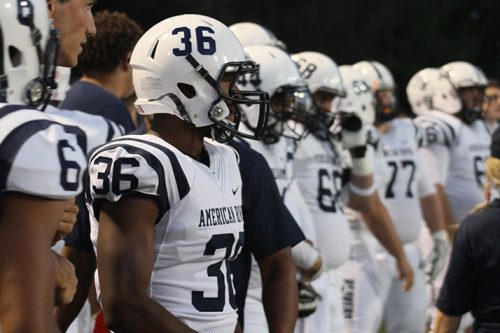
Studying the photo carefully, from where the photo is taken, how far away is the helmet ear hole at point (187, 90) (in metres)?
3.74

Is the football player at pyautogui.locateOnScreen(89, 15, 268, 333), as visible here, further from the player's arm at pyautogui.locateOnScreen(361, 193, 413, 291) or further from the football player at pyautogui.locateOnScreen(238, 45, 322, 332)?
the player's arm at pyautogui.locateOnScreen(361, 193, 413, 291)

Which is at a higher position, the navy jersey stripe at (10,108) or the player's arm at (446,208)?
the navy jersey stripe at (10,108)

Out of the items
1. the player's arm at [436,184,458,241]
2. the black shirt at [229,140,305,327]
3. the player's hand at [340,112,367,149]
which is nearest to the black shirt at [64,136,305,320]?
the black shirt at [229,140,305,327]

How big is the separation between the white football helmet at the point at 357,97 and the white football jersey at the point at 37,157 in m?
5.02

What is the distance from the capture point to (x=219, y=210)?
3.58 m

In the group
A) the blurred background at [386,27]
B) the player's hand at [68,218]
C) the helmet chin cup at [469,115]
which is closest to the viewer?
the player's hand at [68,218]

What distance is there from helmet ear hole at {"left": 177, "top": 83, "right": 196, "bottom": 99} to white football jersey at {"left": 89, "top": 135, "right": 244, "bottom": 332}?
20 cm

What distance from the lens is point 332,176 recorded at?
21.6 ft

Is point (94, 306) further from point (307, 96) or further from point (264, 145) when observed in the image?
point (307, 96)

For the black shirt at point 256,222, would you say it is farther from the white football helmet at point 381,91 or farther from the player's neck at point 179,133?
the white football helmet at point 381,91

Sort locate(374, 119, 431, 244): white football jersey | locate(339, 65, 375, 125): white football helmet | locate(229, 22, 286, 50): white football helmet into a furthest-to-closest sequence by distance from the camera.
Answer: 1. locate(374, 119, 431, 244): white football jersey
2. locate(339, 65, 375, 125): white football helmet
3. locate(229, 22, 286, 50): white football helmet

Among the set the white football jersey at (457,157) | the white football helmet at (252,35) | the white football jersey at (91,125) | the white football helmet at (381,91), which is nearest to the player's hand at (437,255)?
the white football jersey at (457,157)

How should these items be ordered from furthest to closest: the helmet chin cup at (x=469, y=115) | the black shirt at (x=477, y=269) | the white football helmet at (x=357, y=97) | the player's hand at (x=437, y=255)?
the helmet chin cup at (x=469, y=115) < the player's hand at (x=437, y=255) < the white football helmet at (x=357, y=97) < the black shirt at (x=477, y=269)

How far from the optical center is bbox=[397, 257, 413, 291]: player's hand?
308 inches
